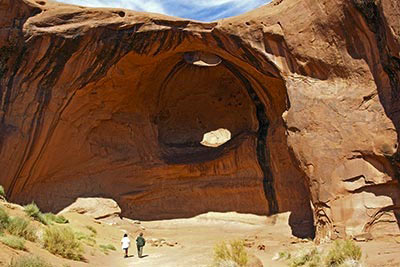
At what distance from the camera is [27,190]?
1648 centimetres

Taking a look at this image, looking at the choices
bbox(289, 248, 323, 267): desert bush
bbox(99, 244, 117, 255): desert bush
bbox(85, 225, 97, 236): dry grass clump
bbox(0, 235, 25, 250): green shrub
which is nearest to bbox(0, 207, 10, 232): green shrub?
bbox(0, 235, 25, 250): green shrub

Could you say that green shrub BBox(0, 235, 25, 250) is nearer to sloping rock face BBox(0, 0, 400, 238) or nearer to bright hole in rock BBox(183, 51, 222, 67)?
sloping rock face BBox(0, 0, 400, 238)

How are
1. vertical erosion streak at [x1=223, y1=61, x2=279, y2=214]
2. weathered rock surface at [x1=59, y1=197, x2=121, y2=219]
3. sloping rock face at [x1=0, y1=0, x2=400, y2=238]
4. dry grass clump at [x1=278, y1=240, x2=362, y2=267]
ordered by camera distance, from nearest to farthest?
dry grass clump at [x1=278, y1=240, x2=362, y2=267], sloping rock face at [x1=0, y1=0, x2=400, y2=238], weathered rock surface at [x1=59, y1=197, x2=121, y2=219], vertical erosion streak at [x1=223, y1=61, x2=279, y2=214]

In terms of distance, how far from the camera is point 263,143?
17734mm

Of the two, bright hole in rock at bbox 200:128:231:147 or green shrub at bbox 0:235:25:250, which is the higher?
bright hole in rock at bbox 200:128:231:147

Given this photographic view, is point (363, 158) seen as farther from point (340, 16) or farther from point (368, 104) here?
point (340, 16)

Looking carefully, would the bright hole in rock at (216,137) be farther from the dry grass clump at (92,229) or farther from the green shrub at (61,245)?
the green shrub at (61,245)

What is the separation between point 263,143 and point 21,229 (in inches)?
428

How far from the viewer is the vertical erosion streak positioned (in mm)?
17234

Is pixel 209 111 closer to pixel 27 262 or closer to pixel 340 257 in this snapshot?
pixel 340 257

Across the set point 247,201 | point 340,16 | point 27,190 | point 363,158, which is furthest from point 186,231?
point 340,16

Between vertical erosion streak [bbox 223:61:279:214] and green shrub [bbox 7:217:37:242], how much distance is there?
10.1 meters

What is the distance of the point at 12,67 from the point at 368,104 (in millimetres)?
11498

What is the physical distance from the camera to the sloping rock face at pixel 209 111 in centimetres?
1252
